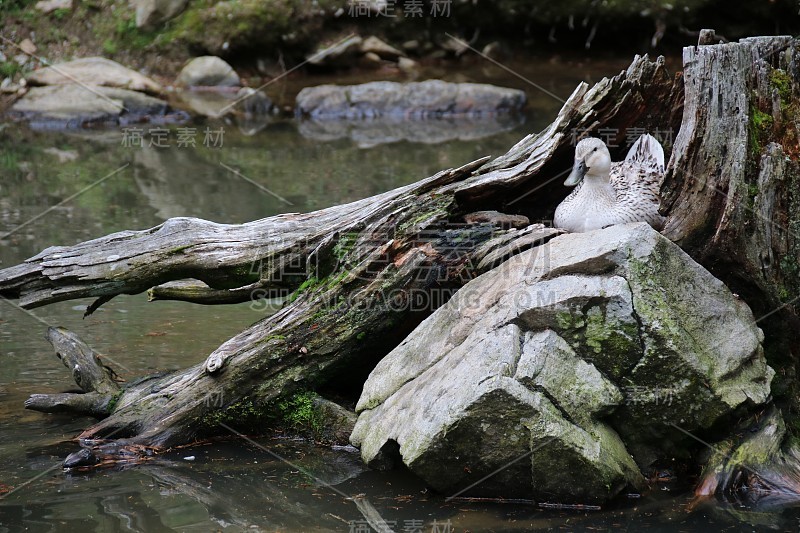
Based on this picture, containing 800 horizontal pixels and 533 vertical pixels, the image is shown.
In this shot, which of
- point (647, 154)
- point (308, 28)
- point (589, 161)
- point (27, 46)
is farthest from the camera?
point (308, 28)

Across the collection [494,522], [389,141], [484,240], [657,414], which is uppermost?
[484,240]

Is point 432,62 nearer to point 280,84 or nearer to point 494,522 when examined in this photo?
point 280,84

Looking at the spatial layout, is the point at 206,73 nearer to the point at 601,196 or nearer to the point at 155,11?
the point at 155,11

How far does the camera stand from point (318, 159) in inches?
583

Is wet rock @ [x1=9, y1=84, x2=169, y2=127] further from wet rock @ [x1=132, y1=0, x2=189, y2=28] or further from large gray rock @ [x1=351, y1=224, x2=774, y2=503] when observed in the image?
large gray rock @ [x1=351, y1=224, x2=774, y2=503]

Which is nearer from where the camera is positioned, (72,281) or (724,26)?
(72,281)

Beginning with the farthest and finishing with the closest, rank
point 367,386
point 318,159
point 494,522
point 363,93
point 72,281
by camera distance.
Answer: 1. point 363,93
2. point 318,159
3. point 72,281
4. point 367,386
5. point 494,522

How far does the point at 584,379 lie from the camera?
4.66 metres

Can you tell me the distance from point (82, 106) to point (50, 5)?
170 inches

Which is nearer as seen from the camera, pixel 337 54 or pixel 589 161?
pixel 589 161

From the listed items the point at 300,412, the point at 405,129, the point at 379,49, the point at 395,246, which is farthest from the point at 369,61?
the point at 300,412

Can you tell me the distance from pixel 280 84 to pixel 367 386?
1559cm

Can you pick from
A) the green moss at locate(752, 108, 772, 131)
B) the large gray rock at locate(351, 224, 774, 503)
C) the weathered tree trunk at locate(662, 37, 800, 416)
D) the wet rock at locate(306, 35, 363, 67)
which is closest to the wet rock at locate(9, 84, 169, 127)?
the wet rock at locate(306, 35, 363, 67)

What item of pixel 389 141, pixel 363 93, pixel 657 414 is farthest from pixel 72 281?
pixel 363 93
